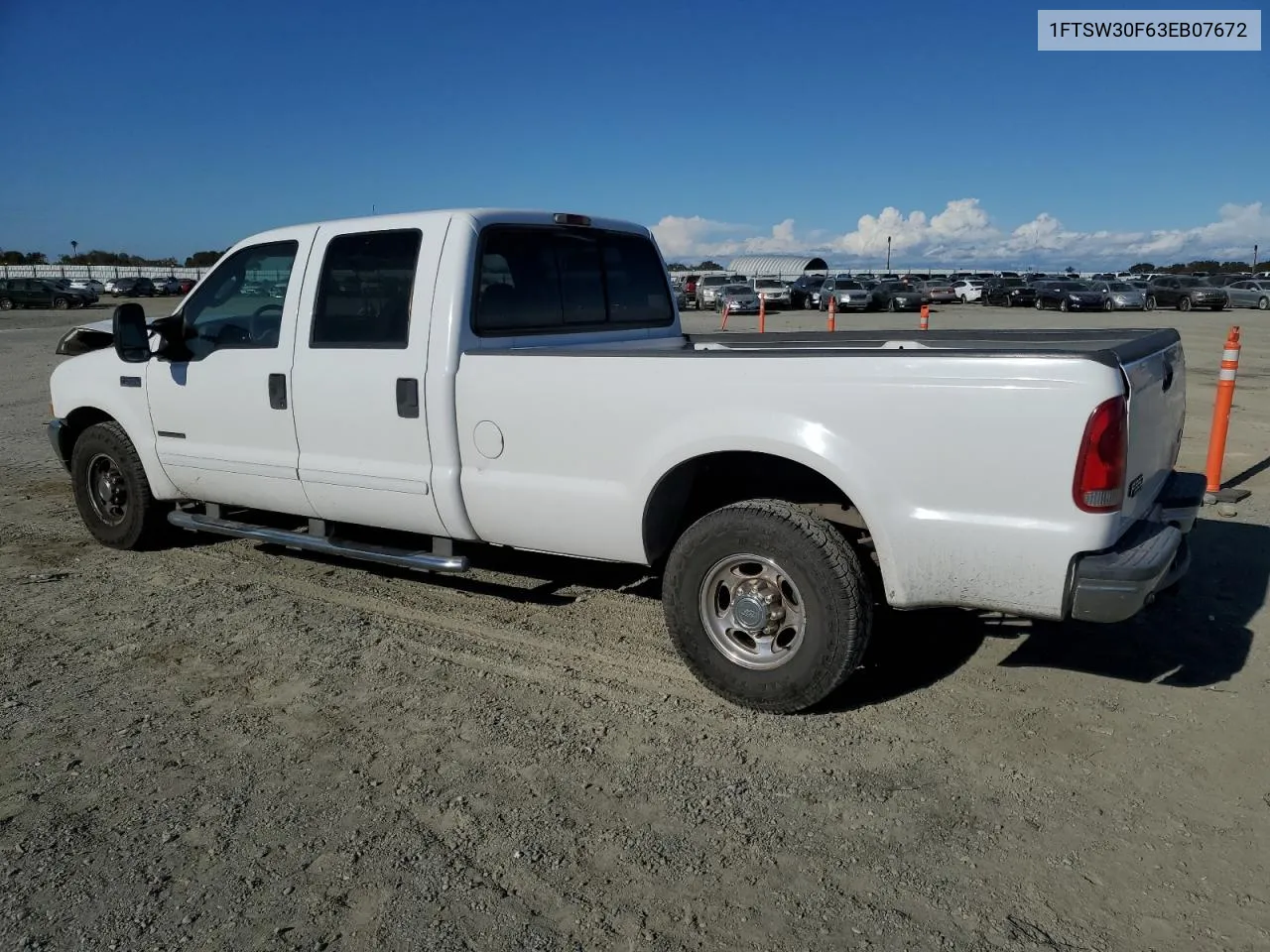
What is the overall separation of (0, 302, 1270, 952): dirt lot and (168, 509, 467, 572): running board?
1.09 feet

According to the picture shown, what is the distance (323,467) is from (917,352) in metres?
2.93

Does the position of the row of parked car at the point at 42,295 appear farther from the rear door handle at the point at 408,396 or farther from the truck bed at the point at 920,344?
the rear door handle at the point at 408,396

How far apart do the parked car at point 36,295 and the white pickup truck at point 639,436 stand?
159ft

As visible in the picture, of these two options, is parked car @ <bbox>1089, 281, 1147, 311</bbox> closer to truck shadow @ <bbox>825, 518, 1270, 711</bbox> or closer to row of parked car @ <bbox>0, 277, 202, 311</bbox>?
truck shadow @ <bbox>825, 518, 1270, 711</bbox>

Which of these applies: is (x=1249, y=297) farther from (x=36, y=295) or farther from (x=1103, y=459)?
(x=36, y=295)

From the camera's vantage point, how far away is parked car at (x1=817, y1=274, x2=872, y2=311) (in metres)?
42.7

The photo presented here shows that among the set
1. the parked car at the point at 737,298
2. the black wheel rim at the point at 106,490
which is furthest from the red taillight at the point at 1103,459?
the parked car at the point at 737,298

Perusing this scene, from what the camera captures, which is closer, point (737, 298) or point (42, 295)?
point (737, 298)

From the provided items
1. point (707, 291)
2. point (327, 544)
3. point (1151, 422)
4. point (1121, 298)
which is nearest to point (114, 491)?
point (327, 544)

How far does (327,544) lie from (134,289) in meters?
65.8

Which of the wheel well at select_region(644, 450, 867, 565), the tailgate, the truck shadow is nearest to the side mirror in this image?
the wheel well at select_region(644, 450, 867, 565)

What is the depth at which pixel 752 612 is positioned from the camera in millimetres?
3988

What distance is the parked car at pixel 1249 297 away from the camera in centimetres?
4234

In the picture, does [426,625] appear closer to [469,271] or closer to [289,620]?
[289,620]
